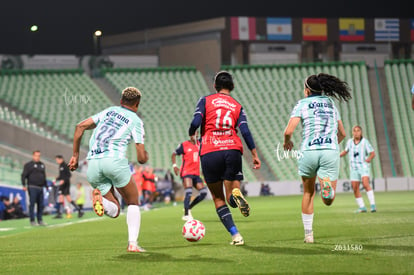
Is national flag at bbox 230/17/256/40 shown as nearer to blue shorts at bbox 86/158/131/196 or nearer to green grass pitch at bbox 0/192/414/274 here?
green grass pitch at bbox 0/192/414/274

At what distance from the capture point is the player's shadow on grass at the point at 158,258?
908 centimetres

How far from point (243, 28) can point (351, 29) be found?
8.51 meters

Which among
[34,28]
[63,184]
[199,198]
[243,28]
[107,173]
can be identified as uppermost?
[243,28]

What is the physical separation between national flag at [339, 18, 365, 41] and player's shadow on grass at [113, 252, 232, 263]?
48.1 m

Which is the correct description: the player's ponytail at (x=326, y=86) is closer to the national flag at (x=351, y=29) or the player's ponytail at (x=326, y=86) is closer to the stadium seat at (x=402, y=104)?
the stadium seat at (x=402, y=104)

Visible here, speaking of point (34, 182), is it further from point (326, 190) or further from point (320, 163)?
point (326, 190)

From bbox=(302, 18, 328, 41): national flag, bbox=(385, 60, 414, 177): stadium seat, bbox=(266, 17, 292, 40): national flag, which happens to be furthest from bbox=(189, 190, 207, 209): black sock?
bbox=(302, 18, 328, 41): national flag

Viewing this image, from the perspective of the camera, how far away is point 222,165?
1039 centimetres

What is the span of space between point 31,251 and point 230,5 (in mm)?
46260

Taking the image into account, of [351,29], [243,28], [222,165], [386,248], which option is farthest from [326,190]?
[351,29]

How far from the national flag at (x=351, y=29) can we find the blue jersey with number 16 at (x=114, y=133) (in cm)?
4771

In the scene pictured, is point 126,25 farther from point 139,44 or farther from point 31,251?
point 31,251

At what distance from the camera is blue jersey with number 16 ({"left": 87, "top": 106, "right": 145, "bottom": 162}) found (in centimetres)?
1005

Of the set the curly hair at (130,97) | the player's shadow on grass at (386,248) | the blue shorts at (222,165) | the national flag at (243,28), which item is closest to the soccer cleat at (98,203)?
the curly hair at (130,97)
